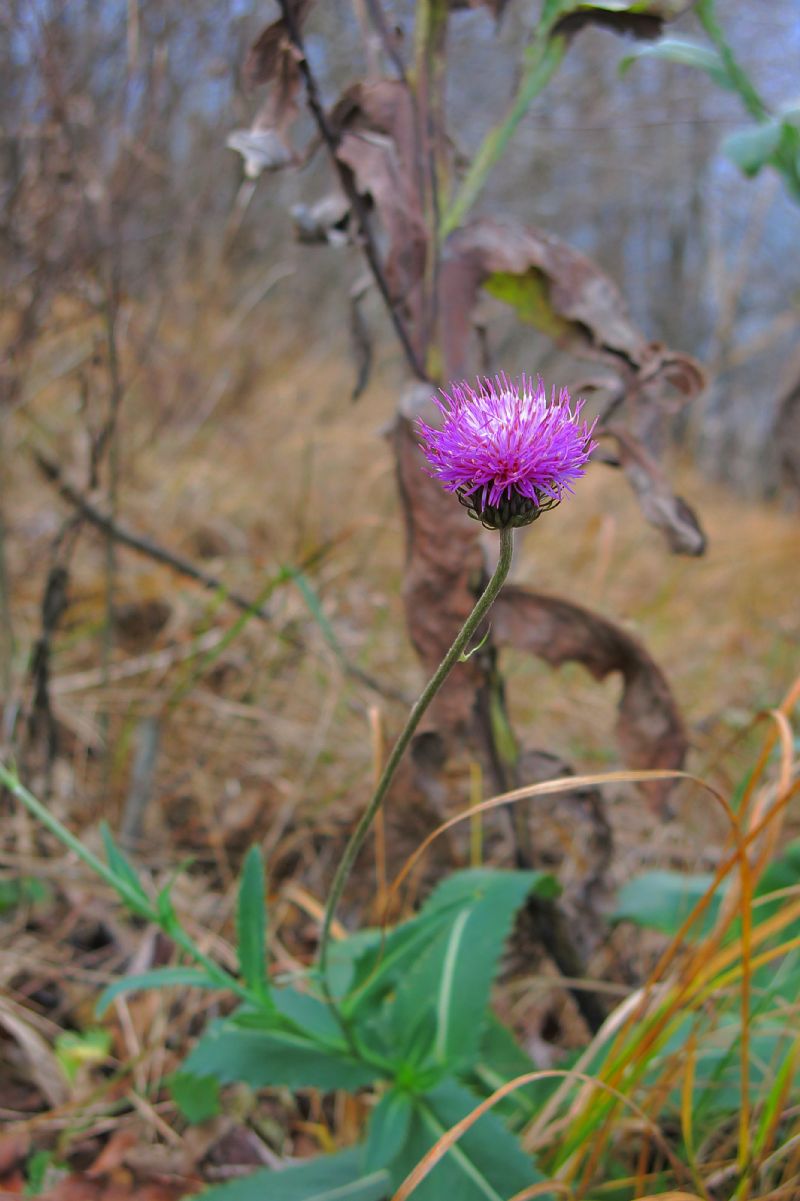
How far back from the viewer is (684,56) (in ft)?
5.11

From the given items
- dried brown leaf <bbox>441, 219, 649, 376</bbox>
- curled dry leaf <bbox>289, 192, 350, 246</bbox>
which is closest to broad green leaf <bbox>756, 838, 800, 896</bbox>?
dried brown leaf <bbox>441, 219, 649, 376</bbox>

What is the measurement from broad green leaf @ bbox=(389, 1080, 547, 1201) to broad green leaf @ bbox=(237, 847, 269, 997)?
0.28 m

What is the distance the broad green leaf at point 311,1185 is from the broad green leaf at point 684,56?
1613 mm

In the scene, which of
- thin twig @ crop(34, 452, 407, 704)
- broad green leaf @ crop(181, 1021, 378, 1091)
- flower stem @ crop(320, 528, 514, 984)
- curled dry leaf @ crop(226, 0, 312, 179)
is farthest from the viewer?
thin twig @ crop(34, 452, 407, 704)

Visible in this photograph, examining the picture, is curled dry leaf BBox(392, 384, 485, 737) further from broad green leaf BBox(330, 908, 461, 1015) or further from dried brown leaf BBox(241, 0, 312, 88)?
dried brown leaf BBox(241, 0, 312, 88)

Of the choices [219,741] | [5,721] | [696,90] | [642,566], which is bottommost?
[642,566]

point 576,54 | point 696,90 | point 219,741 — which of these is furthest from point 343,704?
point 696,90

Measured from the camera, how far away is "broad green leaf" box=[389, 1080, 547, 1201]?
44.1 inches

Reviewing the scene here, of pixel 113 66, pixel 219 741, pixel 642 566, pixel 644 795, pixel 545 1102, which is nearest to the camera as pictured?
pixel 545 1102

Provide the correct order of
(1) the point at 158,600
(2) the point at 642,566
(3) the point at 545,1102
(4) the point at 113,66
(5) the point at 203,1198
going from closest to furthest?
1. (5) the point at 203,1198
2. (3) the point at 545,1102
3. (1) the point at 158,600
4. (4) the point at 113,66
5. (2) the point at 642,566

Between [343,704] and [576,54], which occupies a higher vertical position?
[576,54]

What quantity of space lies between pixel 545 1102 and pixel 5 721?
1.19 meters

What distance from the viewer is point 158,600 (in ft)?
9.08

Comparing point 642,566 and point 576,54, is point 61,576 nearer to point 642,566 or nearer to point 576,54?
point 642,566
